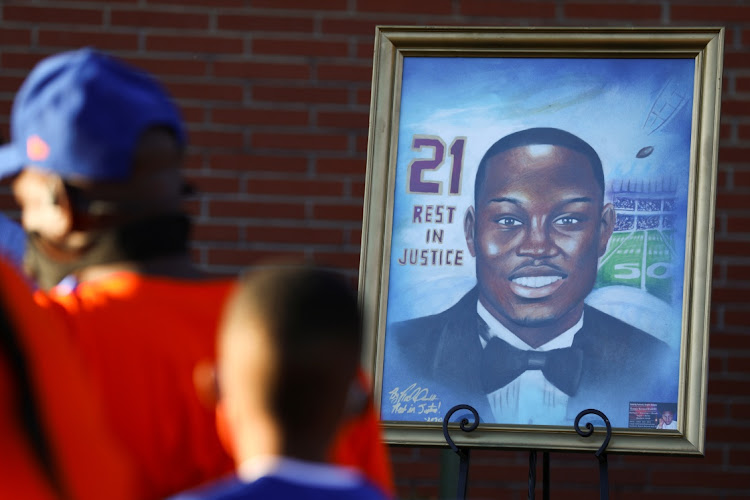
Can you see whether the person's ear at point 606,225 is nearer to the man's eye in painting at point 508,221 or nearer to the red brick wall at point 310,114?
A: the man's eye in painting at point 508,221

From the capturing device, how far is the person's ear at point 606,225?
257 centimetres

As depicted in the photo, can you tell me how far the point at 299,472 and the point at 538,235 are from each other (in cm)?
171

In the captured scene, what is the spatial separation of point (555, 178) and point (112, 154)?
63.4 inches

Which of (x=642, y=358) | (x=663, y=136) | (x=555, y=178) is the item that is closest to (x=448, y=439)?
(x=642, y=358)

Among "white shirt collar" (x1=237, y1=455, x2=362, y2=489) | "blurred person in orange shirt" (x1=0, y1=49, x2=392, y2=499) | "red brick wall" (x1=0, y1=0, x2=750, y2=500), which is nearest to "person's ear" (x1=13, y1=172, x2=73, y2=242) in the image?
"blurred person in orange shirt" (x1=0, y1=49, x2=392, y2=499)

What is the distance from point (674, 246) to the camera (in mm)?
2543

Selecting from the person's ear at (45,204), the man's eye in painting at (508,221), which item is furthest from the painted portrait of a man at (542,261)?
the person's ear at (45,204)

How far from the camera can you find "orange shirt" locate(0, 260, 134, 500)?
1008 millimetres

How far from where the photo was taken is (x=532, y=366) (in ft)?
8.33

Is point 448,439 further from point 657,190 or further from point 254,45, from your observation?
point 254,45
